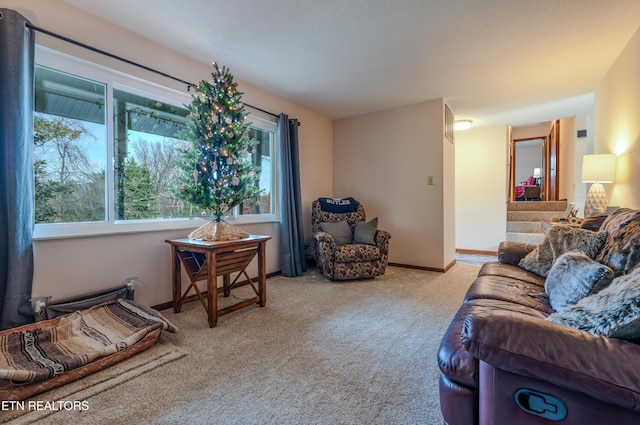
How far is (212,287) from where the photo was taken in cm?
230

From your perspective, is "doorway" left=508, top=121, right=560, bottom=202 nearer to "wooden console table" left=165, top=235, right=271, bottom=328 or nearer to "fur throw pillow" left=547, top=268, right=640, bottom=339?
"wooden console table" left=165, top=235, right=271, bottom=328

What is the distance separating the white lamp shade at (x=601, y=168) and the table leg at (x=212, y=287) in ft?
12.2

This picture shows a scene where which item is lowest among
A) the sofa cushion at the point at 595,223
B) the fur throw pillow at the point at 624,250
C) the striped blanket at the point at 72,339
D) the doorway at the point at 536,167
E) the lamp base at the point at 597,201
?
the striped blanket at the point at 72,339

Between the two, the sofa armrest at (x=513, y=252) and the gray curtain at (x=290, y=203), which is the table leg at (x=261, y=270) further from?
the sofa armrest at (x=513, y=252)

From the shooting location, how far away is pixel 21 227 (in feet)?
6.15

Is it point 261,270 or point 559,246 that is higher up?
point 559,246

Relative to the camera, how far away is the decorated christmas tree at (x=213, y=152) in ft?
8.48

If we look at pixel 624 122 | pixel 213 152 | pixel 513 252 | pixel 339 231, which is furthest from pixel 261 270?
pixel 624 122

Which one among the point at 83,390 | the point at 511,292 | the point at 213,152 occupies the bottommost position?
the point at 83,390

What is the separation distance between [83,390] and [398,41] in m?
3.25

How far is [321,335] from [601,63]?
151 inches

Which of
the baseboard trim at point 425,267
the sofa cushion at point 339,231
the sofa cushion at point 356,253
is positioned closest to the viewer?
the sofa cushion at point 356,253

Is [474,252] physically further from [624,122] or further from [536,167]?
[536,167]

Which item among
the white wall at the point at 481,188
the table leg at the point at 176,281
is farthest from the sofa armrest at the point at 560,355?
the white wall at the point at 481,188
